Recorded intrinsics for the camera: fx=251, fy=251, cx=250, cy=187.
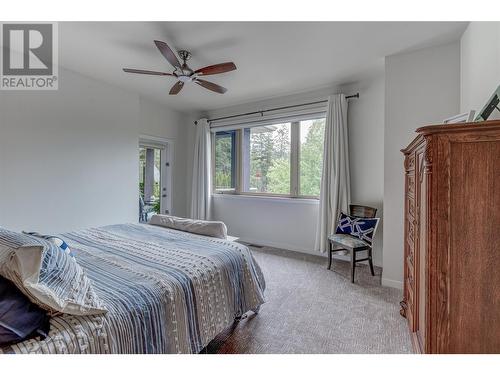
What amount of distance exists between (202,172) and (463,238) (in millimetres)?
4265

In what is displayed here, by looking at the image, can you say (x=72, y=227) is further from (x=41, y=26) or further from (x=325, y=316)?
(x=325, y=316)

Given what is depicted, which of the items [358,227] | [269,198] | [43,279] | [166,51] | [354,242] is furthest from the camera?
[269,198]

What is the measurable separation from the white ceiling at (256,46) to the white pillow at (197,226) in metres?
1.81

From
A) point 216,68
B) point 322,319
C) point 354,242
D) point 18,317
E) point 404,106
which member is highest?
point 216,68

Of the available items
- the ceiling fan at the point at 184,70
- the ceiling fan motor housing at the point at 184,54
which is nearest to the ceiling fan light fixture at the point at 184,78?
the ceiling fan at the point at 184,70

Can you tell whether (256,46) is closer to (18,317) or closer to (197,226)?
(197,226)

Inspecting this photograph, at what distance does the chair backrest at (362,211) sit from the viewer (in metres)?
3.21

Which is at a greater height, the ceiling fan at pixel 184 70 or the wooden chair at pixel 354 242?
the ceiling fan at pixel 184 70

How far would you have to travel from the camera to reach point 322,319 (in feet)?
7.14

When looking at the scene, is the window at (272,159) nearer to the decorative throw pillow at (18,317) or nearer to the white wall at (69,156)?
the white wall at (69,156)

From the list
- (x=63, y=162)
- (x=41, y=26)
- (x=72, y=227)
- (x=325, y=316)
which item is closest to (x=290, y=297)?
(x=325, y=316)

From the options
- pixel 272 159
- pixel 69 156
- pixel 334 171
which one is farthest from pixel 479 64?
pixel 69 156

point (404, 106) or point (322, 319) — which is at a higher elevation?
point (404, 106)

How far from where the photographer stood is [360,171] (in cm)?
356
